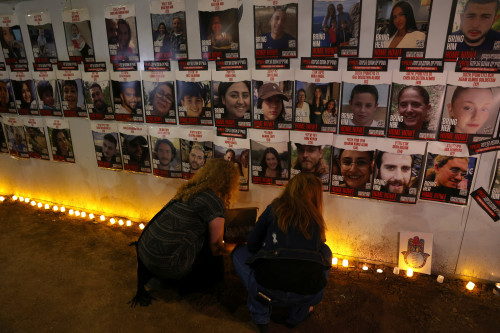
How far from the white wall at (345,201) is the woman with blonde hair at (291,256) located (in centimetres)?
118

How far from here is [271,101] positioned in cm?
365

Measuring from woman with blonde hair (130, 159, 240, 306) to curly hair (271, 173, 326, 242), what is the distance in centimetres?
65

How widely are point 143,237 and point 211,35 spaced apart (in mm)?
2348

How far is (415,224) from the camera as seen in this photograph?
138 inches

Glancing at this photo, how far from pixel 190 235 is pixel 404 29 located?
278 cm

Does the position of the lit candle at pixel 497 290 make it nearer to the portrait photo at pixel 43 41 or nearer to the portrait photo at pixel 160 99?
the portrait photo at pixel 160 99

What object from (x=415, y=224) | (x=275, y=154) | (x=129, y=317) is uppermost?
(x=275, y=154)

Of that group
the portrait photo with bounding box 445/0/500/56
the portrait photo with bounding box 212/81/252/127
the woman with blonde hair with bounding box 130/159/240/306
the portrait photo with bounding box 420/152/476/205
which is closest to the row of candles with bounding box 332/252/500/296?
the portrait photo with bounding box 420/152/476/205

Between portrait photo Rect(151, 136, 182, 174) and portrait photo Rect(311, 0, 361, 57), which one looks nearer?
portrait photo Rect(311, 0, 361, 57)

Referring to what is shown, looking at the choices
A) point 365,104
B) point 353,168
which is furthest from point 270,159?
point 365,104

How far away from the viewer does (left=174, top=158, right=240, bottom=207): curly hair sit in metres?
3.09

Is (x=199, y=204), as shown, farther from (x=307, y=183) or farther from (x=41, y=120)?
(x=41, y=120)

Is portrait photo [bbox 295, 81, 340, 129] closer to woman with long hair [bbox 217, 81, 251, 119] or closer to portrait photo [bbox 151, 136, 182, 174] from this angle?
woman with long hair [bbox 217, 81, 251, 119]

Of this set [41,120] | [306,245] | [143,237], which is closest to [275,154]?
A: [306,245]
